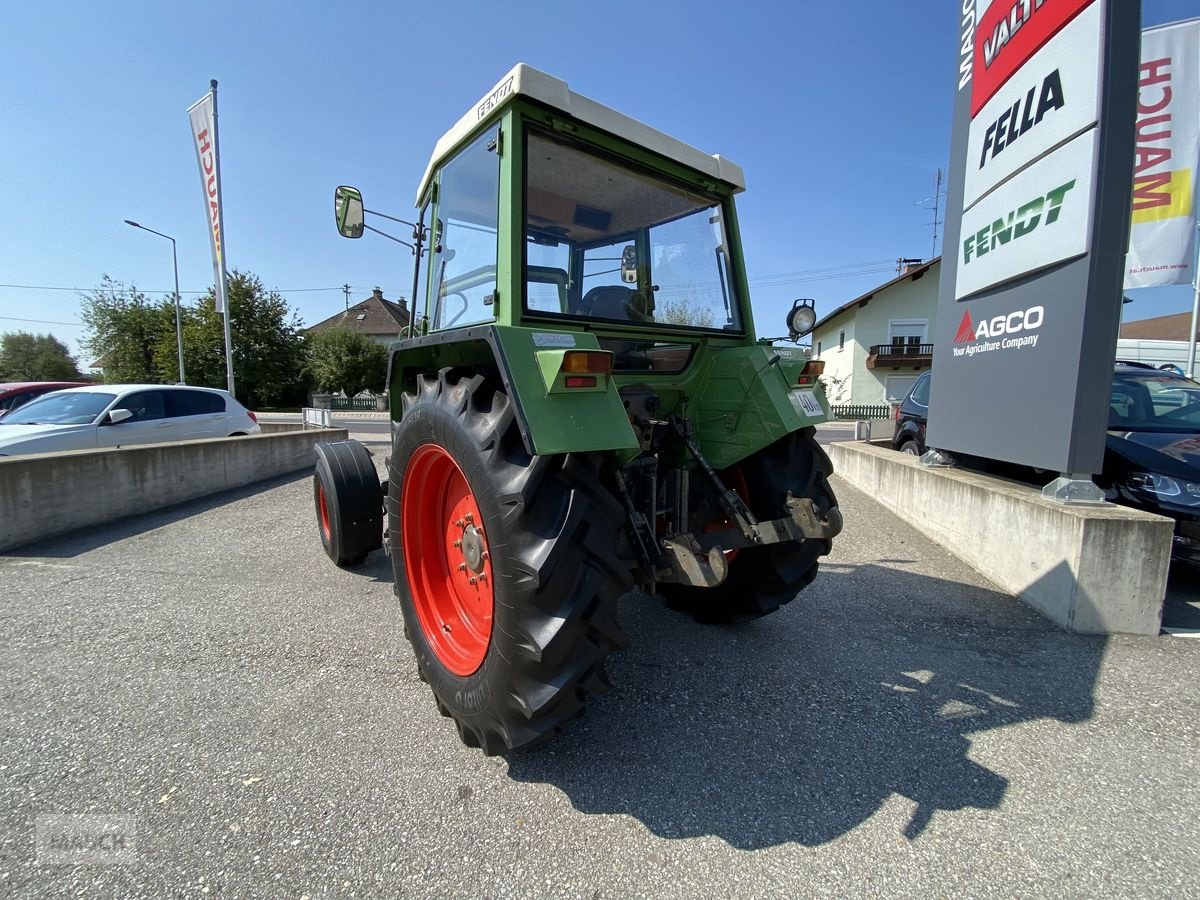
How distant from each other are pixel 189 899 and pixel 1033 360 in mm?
5177

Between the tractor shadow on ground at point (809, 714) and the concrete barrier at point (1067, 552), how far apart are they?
220 millimetres

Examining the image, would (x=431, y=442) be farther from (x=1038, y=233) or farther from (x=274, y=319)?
(x=274, y=319)

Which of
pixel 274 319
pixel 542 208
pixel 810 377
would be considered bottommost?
pixel 810 377

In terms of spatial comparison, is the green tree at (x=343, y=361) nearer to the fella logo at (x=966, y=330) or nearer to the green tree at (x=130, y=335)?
the green tree at (x=130, y=335)

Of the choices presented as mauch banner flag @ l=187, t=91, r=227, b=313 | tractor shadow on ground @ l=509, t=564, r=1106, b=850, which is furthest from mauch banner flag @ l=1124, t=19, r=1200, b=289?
mauch banner flag @ l=187, t=91, r=227, b=313

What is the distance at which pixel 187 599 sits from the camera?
353 cm

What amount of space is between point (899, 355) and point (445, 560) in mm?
28342

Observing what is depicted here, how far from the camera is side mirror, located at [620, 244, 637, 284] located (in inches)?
109

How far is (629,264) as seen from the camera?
280 centimetres

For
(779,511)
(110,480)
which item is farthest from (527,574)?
(110,480)

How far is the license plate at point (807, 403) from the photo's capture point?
2.54m

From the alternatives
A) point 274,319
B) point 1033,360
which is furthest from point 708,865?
point 274,319

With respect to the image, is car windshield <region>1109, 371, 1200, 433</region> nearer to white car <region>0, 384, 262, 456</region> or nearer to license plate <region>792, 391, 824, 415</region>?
license plate <region>792, 391, 824, 415</region>

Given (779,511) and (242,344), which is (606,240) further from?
(242,344)
